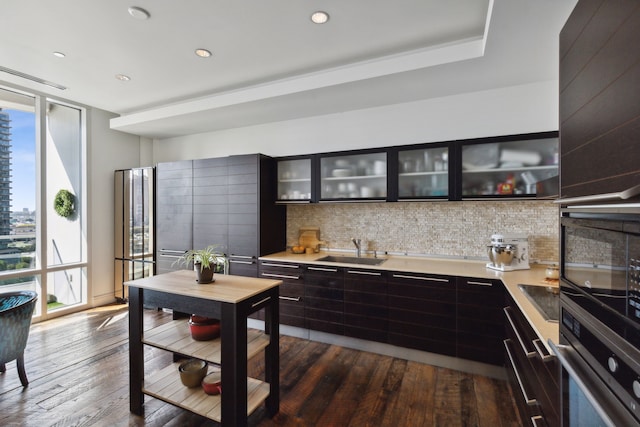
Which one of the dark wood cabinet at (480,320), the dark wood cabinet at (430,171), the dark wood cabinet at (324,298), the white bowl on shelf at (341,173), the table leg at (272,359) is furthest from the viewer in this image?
the white bowl on shelf at (341,173)

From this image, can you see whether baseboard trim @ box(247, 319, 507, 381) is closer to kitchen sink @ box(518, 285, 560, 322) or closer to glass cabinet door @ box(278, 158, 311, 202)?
kitchen sink @ box(518, 285, 560, 322)

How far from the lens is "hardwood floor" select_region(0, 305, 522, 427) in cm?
197

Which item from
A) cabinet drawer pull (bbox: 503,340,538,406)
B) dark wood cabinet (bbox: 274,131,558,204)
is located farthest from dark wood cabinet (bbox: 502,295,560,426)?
dark wood cabinet (bbox: 274,131,558,204)

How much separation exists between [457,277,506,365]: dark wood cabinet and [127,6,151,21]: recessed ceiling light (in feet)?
10.4

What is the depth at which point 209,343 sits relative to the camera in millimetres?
1935

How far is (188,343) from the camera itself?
1.94 meters

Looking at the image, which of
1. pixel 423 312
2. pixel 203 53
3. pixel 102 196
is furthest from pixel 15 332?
pixel 423 312

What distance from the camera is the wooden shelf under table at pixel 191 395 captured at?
5.83ft

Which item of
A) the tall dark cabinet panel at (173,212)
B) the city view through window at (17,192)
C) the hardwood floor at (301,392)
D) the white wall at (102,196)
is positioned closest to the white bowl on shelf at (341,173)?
the hardwood floor at (301,392)

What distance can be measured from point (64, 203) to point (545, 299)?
17.3 feet

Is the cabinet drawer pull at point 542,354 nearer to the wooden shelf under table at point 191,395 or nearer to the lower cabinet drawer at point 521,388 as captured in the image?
the lower cabinet drawer at point 521,388

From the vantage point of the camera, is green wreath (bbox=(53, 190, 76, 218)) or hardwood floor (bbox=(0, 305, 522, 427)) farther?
green wreath (bbox=(53, 190, 76, 218))

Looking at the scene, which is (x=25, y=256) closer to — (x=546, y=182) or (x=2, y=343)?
(x=2, y=343)

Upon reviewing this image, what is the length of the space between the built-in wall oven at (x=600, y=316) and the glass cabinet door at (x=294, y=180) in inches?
102
